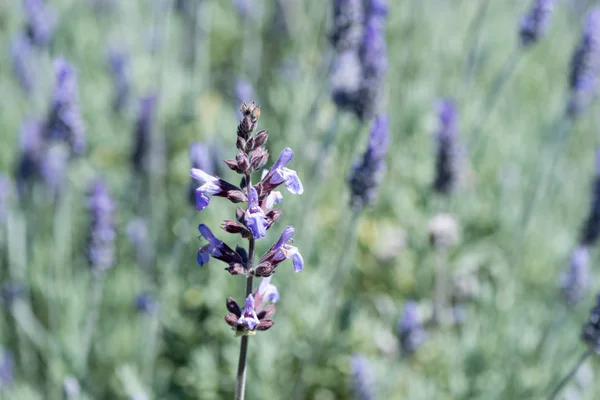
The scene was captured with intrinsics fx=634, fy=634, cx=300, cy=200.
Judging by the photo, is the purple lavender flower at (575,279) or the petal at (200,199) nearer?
the petal at (200,199)

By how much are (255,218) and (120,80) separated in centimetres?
338

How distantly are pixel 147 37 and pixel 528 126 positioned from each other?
11.8ft

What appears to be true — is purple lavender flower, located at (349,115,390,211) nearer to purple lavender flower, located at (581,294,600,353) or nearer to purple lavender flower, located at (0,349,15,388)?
purple lavender flower, located at (581,294,600,353)

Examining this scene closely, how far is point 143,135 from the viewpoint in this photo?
12.1 ft

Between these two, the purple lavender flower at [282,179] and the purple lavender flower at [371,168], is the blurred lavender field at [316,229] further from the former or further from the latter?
the purple lavender flower at [282,179]

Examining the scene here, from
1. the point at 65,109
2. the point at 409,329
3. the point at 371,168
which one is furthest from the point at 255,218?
the point at 65,109

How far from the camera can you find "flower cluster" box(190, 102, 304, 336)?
146 centimetres

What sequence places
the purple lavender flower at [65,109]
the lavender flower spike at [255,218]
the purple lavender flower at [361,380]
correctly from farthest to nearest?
the purple lavender flower at [65,109] < the purple lavender flower at [361,380] < the lavender flower spike at [255,218]

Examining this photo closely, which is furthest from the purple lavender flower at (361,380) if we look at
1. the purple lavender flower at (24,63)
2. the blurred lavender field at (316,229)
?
the purple lavender flower at (24,63)

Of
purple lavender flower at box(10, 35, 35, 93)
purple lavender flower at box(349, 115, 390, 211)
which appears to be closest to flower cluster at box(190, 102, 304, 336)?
purple lavender flower at box(349, 115, 390, 211)

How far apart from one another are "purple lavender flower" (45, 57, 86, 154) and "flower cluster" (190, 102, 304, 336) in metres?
1.62

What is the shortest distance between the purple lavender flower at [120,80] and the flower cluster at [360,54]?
184cm

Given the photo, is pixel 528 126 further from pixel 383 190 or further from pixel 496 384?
pixel 496 384

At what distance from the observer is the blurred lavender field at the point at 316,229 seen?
3119 mm
